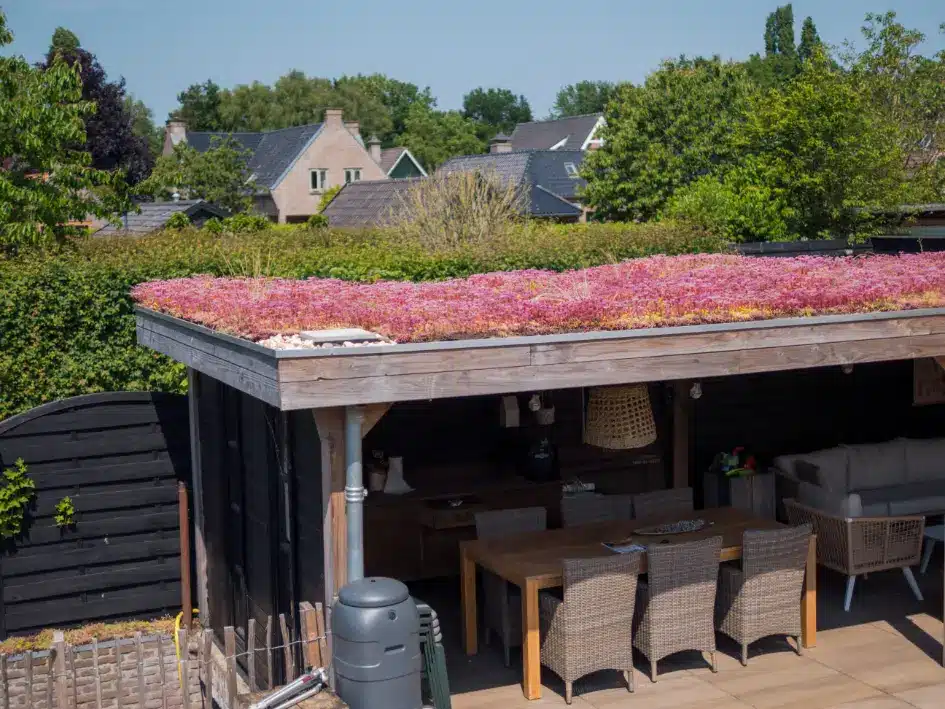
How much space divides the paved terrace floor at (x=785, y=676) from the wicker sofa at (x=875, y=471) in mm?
1463

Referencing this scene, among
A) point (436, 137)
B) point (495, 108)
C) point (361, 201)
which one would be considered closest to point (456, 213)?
point (361, 201)

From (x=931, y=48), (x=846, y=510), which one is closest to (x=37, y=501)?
(x=846, y=510)

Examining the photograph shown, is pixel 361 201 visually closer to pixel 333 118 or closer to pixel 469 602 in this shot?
pixel 333 118

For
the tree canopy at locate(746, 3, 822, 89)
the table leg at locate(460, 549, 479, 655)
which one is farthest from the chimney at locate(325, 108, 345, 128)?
the table leg at locate(460, 549, 479, 655)

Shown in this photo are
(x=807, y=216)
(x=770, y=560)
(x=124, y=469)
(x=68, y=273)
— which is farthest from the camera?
(x=807, y=216)

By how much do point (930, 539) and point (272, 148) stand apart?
4644 cm

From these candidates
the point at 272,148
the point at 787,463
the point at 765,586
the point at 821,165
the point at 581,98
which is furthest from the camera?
the point at 581,98

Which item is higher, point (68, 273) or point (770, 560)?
point (68, 273)

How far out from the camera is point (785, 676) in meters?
7.07

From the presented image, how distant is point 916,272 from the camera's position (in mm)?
7488

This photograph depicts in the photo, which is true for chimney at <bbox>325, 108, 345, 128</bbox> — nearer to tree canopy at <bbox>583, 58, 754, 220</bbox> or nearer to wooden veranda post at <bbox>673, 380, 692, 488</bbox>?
tree canopy at <bbox>583, 58, 754, 220</bbox>

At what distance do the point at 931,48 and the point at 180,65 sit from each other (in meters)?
52.4

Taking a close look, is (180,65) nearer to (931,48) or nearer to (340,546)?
(931,48)

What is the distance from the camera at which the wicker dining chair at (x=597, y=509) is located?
27.2 feet
